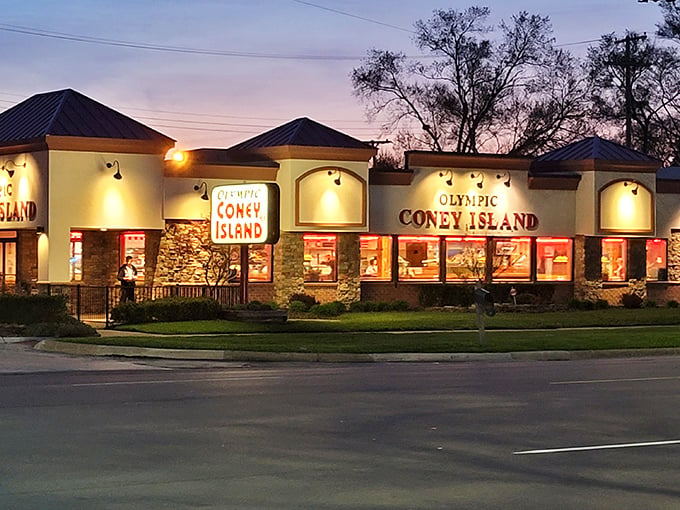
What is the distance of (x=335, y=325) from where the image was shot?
31812mm

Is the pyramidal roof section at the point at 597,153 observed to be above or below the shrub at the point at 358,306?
above

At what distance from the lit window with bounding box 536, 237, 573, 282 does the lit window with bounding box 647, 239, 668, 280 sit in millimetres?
3625

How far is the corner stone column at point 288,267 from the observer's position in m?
38.3

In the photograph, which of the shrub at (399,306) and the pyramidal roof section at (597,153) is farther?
the pyramidal roof section at (597,153)

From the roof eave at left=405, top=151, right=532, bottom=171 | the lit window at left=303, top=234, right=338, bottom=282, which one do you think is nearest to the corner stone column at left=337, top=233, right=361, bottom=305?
the lit window at left=303, top=234, right=338, bottom=282

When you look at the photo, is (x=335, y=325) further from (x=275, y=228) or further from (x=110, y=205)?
(x=110, y=205)

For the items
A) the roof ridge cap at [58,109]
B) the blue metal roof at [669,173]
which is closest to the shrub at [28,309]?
the roof ridge cap at [58,109]

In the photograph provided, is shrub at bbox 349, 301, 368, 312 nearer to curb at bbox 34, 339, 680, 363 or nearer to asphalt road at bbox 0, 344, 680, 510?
curb at bbox 34, 339, 680, 363

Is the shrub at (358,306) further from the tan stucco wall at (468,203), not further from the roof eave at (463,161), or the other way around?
the roof eave at (463,161)

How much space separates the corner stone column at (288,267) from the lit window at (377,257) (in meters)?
3.06

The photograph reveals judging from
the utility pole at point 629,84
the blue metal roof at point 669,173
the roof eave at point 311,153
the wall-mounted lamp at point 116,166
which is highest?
the utility pole at point 629,84

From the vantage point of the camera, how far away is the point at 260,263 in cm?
3869

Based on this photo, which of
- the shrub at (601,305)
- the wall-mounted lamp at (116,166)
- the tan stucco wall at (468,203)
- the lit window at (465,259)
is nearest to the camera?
the wall-mounted lamp at (116,166)

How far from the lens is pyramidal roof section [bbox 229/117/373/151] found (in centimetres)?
3828
